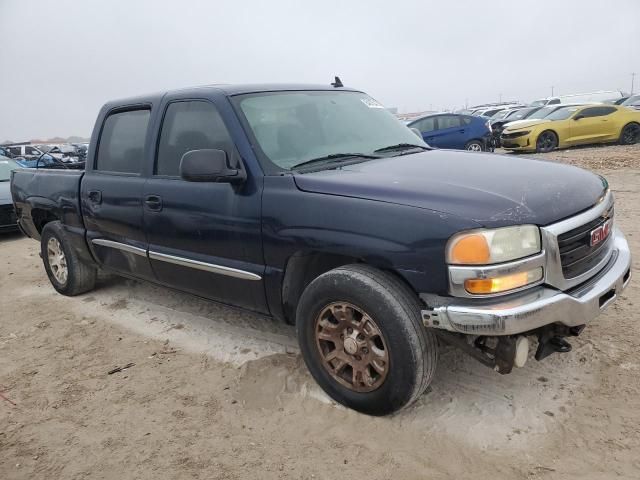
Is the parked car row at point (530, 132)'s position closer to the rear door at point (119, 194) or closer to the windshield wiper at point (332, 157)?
the rear door at point (119, 194)

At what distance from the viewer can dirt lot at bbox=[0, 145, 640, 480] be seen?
251cm

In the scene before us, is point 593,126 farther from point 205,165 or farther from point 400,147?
point 205,165

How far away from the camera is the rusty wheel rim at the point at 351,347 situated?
2.71 meters

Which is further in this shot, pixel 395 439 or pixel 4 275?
pixel 4 275

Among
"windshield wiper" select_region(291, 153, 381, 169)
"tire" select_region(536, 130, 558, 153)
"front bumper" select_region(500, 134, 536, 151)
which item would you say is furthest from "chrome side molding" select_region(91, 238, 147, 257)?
"tire" select_region(536, 130, 558, 153)

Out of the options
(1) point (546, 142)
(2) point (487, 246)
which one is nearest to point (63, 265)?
(2) point (487, 246)

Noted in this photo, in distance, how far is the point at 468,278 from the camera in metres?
2.36

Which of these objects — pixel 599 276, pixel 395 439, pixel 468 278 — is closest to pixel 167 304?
pixel 395 439

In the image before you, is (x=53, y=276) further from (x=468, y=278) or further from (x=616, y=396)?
(x=616, y=396)

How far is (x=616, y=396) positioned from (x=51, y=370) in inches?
142

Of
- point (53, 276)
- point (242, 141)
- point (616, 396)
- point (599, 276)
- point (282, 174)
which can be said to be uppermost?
point (242, 141)

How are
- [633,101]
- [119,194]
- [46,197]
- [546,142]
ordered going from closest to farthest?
1. [119,194]
2. [46,197]
3. [546,142]
4. [633,101]

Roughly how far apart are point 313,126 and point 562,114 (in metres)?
14.8

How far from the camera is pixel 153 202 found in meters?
3.73
